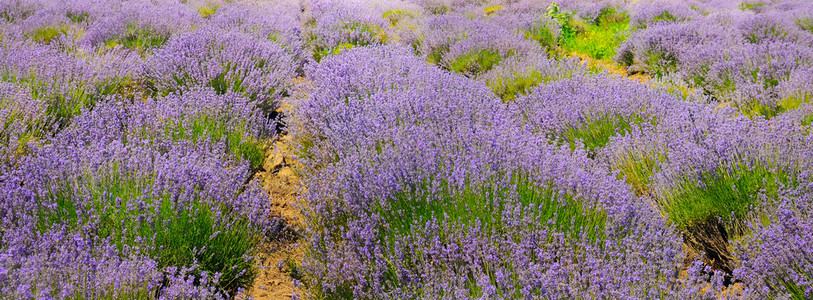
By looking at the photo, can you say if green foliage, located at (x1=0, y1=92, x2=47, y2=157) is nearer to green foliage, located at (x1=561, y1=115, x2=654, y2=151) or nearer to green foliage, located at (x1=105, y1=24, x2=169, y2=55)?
green foliage, located at (x1=105, y1=24, x2=169, y2=55)

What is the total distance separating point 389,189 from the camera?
2029mm

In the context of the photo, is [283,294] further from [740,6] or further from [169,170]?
[740,6]

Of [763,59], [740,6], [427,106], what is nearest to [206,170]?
[427,106]

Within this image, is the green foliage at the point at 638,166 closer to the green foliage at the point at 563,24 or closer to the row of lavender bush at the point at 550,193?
the row of lavender bush at the point at 550,193

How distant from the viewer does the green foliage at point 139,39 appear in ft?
16.6

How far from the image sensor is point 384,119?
9.34 feet

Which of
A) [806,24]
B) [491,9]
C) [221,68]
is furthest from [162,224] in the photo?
[491,9]

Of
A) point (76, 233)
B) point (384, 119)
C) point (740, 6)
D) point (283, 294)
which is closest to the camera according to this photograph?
point (76, 233)

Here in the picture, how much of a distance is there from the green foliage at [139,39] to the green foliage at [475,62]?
3.55 m

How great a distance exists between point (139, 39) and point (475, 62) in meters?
4.00

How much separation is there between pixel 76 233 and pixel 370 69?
2.37m

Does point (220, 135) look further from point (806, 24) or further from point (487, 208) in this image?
point (806, 24)

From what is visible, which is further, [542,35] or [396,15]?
[396,15]

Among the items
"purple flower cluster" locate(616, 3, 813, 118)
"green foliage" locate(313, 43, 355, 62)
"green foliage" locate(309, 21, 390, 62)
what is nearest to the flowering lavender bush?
"green foliage" locate(313, 43, 355, 62)
